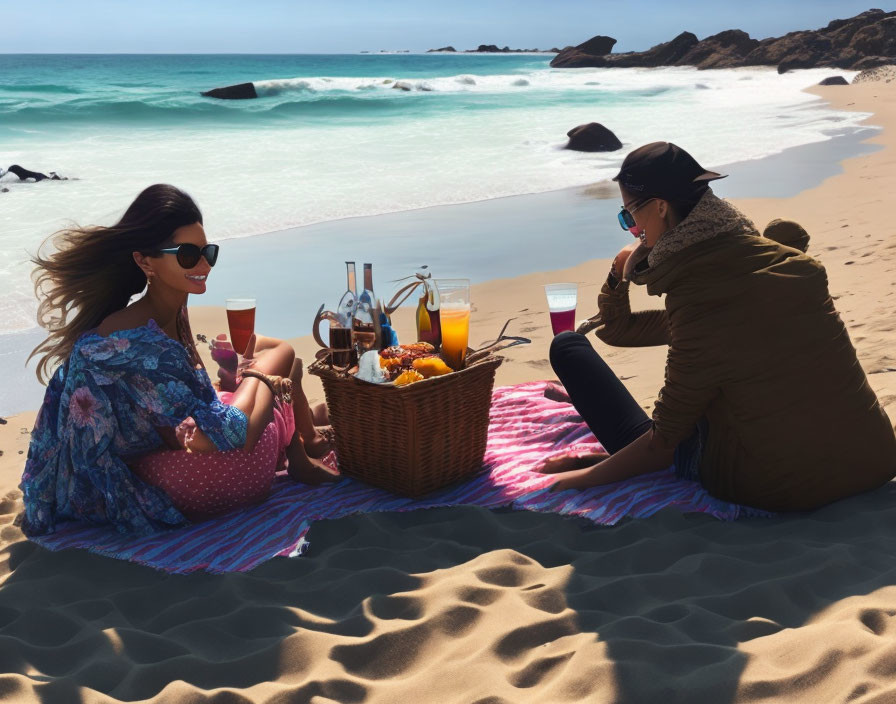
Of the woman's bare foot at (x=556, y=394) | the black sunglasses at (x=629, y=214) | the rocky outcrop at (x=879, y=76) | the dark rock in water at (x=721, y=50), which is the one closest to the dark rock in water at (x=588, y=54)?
the dark rock in water at (x=721, y=50)

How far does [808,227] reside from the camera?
8.20 m

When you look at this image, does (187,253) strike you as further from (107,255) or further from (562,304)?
(562,304)

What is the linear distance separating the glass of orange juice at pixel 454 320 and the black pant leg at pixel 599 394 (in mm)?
397

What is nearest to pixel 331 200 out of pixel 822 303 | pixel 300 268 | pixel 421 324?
pixel 300 268

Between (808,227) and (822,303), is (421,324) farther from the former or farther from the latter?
(808,227)

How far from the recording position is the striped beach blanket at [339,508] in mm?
3365

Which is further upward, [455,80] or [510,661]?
[455,80]

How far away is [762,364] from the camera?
9.92 ft

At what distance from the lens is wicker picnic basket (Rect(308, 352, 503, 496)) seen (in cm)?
356

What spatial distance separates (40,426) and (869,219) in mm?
7194

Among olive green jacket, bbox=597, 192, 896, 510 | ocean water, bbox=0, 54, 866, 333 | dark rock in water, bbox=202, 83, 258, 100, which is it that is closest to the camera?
olive green jacket, bbox=597, 192, 896, 510

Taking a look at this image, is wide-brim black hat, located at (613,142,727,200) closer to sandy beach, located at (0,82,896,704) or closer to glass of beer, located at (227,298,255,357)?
sandy beach, located at (0,82,896,704)

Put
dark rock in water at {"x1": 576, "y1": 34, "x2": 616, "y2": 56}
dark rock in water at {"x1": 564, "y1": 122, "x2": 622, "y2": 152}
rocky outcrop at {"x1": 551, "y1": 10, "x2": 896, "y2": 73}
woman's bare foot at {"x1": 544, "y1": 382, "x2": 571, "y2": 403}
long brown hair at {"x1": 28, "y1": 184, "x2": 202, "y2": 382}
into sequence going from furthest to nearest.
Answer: dark rock in water at {"x1": 576, "y1": 34, "x2": 616, "y2": 56}
rocky outcrop at {"x1": 551, "y1": 10, "x2": 896, "y2": 73}
dark rock in water at {"x1": 564, "y1": 122, "x2": 622, "y2": 152}
woman's bare foot at {"x1": 544, "y1": 382, "x2": 571, "y2": 403}
long brown hair at {"x1": 28, "y1": 184, "x2": 202, "y2": 382}

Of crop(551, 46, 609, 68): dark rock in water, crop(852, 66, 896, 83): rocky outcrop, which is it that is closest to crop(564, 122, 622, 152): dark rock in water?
crop(852, 66, 896, 83): rocky outcrop
